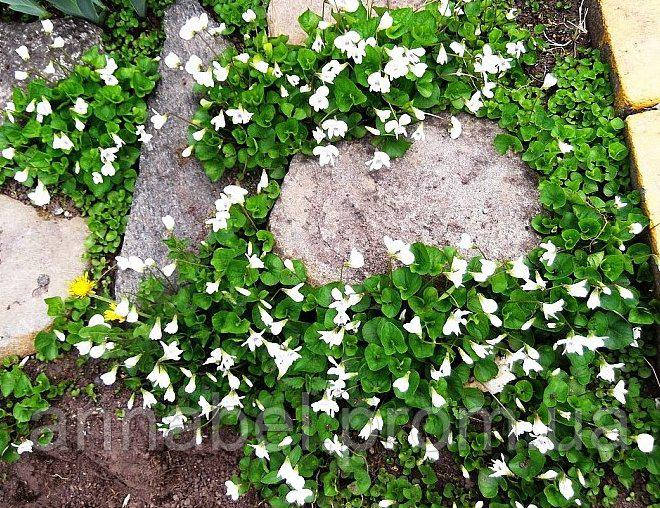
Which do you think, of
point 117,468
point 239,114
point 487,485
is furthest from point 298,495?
point 239,114

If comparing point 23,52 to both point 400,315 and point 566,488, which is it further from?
point 566,488

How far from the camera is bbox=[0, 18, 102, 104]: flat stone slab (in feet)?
11.2

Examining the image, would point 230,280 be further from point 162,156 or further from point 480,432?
point 480,432

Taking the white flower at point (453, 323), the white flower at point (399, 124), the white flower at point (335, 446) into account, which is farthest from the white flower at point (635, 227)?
the white flower at point (335, 446)

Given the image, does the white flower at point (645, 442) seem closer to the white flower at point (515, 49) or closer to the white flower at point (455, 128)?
the white flower at point (455, 128)

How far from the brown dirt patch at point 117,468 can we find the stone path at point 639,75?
95.1 inches

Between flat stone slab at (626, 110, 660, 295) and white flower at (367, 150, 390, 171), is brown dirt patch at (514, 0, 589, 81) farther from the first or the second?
white flower at (367, 150, 390, 171)

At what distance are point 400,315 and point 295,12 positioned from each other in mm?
1822

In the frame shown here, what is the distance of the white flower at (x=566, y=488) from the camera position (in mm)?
2650

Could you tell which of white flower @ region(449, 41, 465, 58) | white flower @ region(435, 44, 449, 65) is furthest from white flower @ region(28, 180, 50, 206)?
white flower @ region(449, 41, 465, 58)

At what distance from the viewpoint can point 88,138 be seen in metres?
3.27

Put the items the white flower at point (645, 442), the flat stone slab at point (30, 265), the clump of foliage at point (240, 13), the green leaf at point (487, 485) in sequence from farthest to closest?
the clump of foliage at point (240, 13)
the flat stone slab at point (30, 265)
the green leaf at point (487, 485)
the white flower at point (645, 442)

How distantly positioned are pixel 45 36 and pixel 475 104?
2.47 m

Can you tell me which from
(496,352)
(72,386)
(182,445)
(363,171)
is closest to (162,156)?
(363,171)
